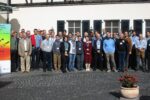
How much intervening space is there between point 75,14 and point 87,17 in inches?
32.9

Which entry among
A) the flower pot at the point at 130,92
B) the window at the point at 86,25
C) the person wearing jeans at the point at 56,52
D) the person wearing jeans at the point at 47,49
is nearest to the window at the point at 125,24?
the window at the point at 86,25

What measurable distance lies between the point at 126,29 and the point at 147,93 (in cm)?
1354

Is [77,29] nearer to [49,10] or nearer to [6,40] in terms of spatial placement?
[49,10]

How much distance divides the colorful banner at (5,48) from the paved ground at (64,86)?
1.41ft

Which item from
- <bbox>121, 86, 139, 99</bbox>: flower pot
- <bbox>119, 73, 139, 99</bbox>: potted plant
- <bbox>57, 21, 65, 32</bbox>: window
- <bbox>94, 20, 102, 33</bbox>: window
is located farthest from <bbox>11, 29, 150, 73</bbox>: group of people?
<bbox>121, 86, 139, 99</bbox>: flower pot

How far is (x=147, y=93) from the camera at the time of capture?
51.9ft

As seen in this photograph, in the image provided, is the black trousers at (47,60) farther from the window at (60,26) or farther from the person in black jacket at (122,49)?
the window at (60,26)

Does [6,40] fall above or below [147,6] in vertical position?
below

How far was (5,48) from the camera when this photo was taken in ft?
68.9

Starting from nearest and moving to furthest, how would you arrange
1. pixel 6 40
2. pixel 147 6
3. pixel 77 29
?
1. pixel 6 40
2. pixel 147 6
3. pixel 77 29

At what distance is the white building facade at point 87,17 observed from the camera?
94.6ft

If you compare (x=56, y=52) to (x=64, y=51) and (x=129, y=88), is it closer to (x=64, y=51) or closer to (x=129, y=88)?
(x=64, y=51)

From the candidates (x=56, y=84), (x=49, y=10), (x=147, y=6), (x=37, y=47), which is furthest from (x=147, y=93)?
(x=49, y=10)

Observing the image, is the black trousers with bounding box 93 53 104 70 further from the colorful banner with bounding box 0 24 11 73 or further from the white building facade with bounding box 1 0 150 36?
the white building facade with bounding box 1 0 150 36
